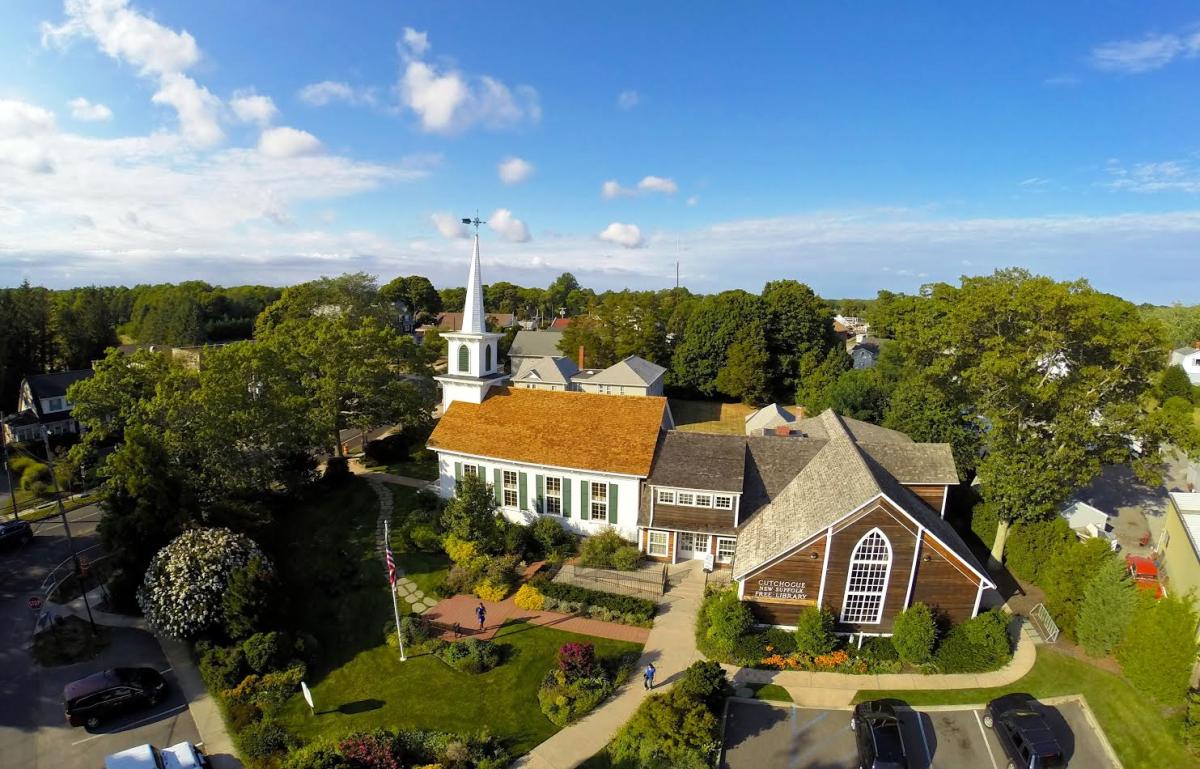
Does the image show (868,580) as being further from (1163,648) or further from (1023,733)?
(1163,648)

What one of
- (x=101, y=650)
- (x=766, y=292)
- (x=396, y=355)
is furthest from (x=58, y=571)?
(x=766, y=292)

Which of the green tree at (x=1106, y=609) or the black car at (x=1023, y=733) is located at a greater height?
the green tree at (x=1106, y=609)

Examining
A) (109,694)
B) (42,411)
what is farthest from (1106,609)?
(42,411)

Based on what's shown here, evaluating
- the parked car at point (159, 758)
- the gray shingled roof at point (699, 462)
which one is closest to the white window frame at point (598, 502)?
the gray shingled roof at point (699, 462)

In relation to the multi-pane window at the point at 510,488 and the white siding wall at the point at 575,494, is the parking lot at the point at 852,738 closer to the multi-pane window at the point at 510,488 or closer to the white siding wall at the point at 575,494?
the white siding wall at the point at 575,494

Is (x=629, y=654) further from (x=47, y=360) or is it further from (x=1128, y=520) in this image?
(x=47, y=360)
